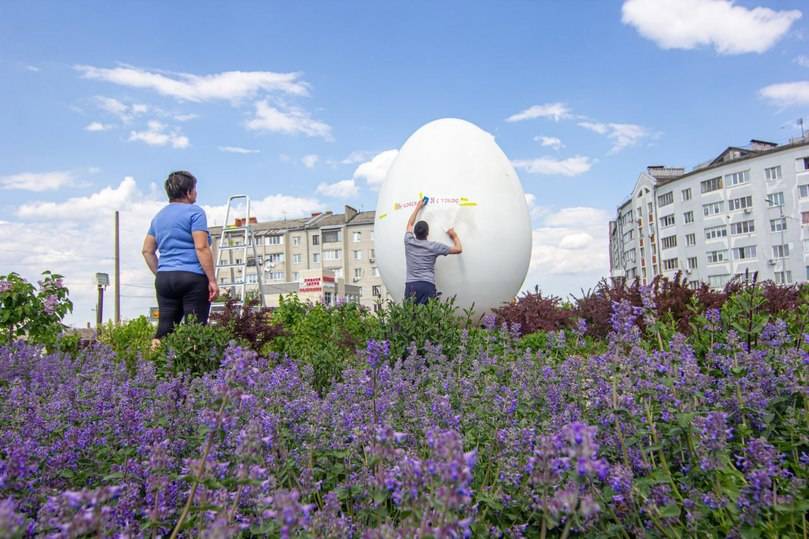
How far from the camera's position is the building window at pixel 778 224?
54000 millimetres

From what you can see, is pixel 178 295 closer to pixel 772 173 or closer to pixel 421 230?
pixel 421 230

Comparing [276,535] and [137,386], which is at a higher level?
[137,386]

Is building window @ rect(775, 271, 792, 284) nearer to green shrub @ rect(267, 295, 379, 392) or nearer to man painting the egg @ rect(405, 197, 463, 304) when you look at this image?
green shrub @ rect(267, 295, 379, 392)

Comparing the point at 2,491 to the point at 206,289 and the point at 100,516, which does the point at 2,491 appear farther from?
the point at 206,289

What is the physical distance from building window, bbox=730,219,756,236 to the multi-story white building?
8 centimetres

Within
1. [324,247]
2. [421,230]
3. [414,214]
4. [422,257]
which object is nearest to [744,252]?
[324,247]

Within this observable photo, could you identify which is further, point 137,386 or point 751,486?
point 137,386

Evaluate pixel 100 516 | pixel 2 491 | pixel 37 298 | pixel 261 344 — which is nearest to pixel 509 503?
pixel 100 516

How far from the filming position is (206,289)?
659 cm

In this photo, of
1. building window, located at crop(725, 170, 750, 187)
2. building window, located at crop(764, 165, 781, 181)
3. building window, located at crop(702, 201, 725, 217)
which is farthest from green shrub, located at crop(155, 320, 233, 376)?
building window, located at crop(702, 201, 725, 217)

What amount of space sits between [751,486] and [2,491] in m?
2.74

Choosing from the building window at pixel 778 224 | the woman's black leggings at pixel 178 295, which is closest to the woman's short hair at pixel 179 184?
the woman's black leggings at pixel 178 295

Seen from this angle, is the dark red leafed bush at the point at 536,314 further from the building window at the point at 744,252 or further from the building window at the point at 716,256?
the building window at the point at 716,256

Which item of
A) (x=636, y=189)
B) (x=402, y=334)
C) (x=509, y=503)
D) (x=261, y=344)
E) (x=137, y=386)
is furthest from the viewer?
(x=636, y=189)
